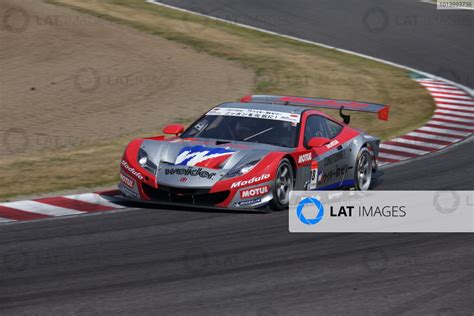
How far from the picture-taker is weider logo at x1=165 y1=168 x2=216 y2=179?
11.5m

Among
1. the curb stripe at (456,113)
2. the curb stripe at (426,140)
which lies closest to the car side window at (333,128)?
the curb stripe at (426,140)

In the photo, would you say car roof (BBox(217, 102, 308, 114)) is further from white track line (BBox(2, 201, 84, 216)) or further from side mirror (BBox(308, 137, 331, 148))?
white track line (BBox(2, 201, 84, 216))

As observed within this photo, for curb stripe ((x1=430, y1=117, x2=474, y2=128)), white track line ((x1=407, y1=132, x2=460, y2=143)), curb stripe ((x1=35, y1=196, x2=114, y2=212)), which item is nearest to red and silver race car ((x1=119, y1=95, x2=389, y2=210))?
curb stripe ((x1=35, y1=196, x2=114, y2=212))

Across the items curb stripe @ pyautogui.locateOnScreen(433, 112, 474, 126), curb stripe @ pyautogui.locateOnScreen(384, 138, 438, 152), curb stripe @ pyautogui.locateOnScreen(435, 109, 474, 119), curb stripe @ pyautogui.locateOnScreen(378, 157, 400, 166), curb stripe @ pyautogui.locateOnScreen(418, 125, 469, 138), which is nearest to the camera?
curb stripe @ pyautogui.locateOnScreen(378, 157, 400, 166)

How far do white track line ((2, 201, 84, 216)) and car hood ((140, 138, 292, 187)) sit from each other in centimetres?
123

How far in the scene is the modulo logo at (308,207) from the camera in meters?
11.2

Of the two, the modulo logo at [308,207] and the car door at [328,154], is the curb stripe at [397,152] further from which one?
the modulo logo at [308,207]

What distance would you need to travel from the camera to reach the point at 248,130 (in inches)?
498

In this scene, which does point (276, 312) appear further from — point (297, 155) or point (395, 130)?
point (395, 130)

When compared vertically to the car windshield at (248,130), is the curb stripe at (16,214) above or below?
below

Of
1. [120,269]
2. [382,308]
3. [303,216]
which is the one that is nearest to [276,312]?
[382,308]

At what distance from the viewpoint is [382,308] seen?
26.2 feet

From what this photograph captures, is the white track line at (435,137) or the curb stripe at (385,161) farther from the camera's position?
the white track line at (435,137)

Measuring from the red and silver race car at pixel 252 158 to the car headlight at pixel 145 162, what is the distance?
12 mm
